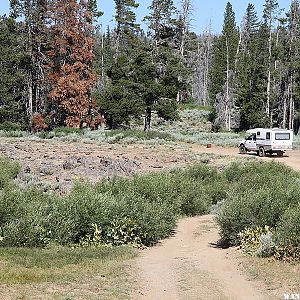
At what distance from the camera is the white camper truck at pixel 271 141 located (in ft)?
114

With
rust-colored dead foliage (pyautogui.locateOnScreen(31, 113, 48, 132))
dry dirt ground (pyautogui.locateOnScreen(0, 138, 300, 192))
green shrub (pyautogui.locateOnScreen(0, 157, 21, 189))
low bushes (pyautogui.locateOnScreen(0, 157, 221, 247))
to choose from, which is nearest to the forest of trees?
rust-colored dead foliage (pyautogui.locateOnScreen(31, 113, 48, 132))

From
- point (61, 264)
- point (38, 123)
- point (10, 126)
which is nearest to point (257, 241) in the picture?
point (61, 264)

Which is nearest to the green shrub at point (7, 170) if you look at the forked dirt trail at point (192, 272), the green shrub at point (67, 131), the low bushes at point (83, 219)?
the low bushes at point (83, 219)

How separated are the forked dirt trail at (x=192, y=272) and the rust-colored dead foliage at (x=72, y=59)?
33120 mm

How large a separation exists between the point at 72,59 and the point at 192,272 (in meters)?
40.0

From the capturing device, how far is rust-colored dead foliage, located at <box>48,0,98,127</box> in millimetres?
47250

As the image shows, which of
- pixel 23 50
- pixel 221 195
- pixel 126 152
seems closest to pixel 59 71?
pixel 23 50

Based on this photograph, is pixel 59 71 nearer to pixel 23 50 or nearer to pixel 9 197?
pixel 23 50

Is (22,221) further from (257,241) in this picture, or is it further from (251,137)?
Result: (251,137)

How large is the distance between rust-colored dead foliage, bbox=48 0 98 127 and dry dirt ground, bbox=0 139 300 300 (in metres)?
15.0

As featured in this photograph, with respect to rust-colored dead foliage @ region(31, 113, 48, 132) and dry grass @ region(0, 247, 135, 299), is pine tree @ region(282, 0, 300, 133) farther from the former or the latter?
dry grass @ region(0, 247, 135, 299)

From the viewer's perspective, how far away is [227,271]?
36.5 ft

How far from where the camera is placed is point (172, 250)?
14.0m

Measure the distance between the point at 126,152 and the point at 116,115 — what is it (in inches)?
682
